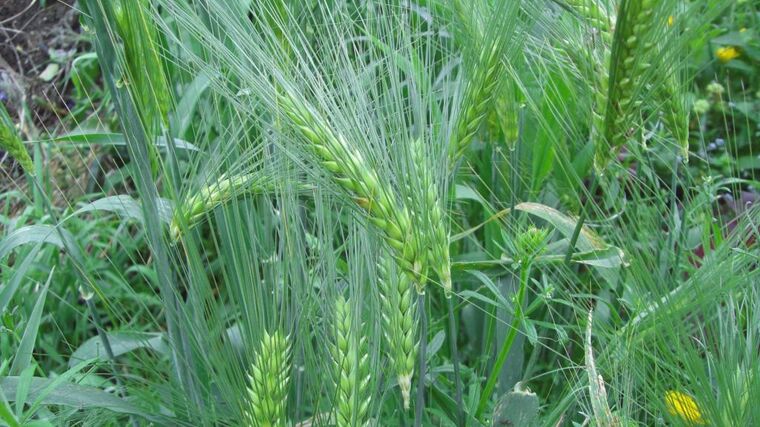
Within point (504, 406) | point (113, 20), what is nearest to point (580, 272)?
point (504, 406)

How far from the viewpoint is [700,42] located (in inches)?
Result: 85.0

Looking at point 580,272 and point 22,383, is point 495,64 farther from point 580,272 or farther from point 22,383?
point 580,272

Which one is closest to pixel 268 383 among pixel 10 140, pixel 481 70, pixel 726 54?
pixel 481 70

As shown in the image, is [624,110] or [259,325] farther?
[624,110]

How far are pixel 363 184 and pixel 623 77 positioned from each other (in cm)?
31

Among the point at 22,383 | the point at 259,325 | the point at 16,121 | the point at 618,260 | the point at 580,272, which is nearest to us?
the point at 259,325

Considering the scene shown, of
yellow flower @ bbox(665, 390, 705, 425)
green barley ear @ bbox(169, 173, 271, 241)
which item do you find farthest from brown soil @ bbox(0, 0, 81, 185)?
yellow flower @ bbox(665, 390, 705, 425)

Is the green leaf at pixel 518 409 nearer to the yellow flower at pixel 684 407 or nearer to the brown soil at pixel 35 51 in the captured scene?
the yellow flower at pixel 684 407

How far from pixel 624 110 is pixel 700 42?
4.22ft

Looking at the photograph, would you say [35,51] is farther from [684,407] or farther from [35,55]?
[684,407]

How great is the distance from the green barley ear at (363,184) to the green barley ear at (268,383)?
0.46 ft

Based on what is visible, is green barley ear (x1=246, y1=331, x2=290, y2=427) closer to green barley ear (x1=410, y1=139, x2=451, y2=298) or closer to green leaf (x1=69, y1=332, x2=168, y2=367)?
green barley ear (x1=410, y1=139, x2=451, y2=298)

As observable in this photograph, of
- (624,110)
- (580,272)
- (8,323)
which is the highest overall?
(624,110)

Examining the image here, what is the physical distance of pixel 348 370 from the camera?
A: 90cm
